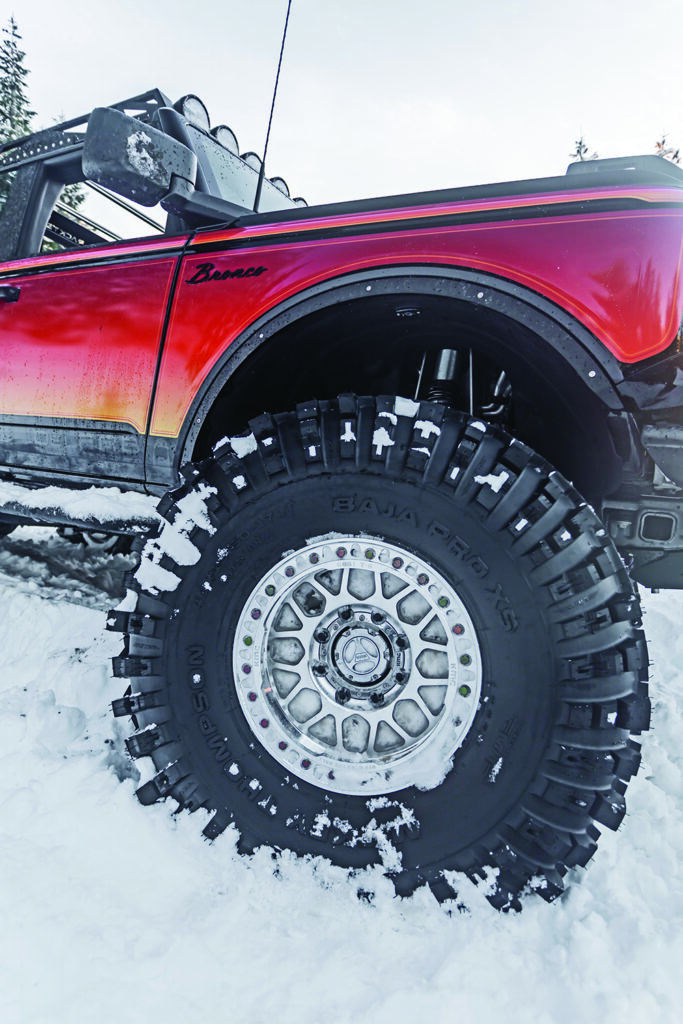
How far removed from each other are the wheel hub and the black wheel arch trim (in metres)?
0.65

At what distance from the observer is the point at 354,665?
152 cm

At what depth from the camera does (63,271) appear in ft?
7.12

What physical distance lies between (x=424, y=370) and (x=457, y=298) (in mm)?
530

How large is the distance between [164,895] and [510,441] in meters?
1.39

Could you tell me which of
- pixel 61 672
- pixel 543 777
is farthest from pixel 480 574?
pixel 61 672

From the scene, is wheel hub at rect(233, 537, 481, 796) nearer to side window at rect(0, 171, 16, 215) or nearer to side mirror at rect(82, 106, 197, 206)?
side mirror at rect(82, 106, 197, 206)

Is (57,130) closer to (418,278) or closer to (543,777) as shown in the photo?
(418,278)

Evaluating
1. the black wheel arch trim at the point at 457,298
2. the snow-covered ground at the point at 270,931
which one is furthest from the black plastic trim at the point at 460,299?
the snow-covered ground at the point at 270,931

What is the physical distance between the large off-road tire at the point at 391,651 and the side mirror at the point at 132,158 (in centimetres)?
80

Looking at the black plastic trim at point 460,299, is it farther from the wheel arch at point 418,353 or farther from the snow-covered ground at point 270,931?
the snow-covered ground at point 270,931

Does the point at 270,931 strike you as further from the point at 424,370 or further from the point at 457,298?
the point at 424,370

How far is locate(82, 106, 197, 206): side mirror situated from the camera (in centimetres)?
157

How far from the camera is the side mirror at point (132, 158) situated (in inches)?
61.6

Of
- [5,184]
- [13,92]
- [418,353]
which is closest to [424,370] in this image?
[418,353]
